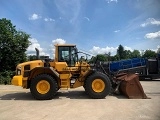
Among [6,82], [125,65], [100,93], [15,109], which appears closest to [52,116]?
[15,109]

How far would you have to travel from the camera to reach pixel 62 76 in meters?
13.4

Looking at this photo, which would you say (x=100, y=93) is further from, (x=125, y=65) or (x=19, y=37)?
(x=19, y=37)

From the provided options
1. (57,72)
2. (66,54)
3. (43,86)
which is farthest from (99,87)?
(43,86)

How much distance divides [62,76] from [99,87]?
2059 millimetres

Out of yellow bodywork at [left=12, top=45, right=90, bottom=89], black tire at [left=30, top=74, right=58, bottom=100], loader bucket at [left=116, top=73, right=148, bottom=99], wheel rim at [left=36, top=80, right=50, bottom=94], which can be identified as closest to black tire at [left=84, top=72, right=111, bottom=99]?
yellow bodywork at [left=12, top=45, right=90, bottom=89]

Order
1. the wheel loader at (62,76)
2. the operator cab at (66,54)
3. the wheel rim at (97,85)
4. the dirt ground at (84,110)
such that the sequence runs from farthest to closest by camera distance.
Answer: the operator cab at (66,54)
the wheel rim at (97,85)
the wheel loader at (62,76)
the dirt ground at (84,110)

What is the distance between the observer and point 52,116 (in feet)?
29.2

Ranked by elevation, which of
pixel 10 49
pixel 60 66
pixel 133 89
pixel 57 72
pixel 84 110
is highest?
pixel 10 49

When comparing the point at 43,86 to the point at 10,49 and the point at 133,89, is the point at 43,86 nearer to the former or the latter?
the point at 133,89

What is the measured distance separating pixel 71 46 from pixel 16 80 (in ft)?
11.3

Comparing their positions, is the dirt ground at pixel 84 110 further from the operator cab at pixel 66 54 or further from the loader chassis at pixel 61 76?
the operator cab at pixel 66 54

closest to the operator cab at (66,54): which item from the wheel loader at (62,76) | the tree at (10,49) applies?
the wheel loader at (62,76)

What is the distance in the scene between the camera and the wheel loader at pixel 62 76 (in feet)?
42.2

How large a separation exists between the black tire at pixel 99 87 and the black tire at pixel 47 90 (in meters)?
1.70
